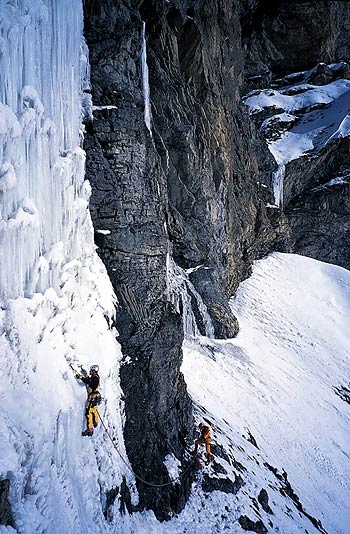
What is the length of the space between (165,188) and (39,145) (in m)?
5.06

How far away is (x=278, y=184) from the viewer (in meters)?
28.0

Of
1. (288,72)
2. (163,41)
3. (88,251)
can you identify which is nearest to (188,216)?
(163,41)

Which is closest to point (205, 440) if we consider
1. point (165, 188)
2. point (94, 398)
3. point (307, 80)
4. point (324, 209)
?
point (94, 398)

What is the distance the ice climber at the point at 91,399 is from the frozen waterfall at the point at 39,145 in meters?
1.72

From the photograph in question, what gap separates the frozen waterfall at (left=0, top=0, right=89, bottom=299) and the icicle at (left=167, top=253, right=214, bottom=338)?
6184 mm

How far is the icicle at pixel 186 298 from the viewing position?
13595 millimetres

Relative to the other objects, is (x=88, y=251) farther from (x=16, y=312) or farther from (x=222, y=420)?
(x=222, y=420)

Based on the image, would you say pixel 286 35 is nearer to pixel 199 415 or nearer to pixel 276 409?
pixel 276 409

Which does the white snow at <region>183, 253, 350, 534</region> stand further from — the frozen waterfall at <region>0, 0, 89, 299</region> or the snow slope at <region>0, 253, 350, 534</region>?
the frozen waterfall at <region>0, 0, 89, 299</region>

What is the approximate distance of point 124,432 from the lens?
7.64 meters

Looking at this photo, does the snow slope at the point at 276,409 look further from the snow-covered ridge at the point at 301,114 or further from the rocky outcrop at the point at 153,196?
the snow-covered ridge at the point at 301,114

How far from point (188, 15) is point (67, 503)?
55.1 feet

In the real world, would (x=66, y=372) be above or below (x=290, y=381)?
above

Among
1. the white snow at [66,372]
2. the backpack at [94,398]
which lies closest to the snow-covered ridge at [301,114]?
the white snow at [66,372]
